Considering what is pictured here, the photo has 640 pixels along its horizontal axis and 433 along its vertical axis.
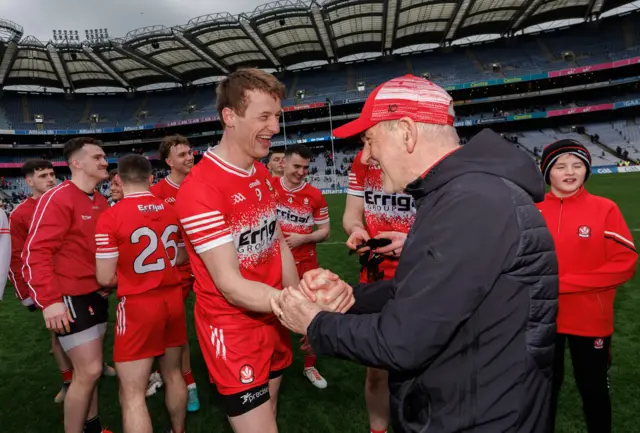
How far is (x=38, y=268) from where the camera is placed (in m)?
3.15

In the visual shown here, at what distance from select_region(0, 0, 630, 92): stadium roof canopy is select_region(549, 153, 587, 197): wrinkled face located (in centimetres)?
3447

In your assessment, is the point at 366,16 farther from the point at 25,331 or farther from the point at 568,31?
the point at 25,331

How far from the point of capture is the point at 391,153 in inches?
62.7

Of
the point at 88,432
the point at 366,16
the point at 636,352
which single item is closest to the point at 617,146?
the point at 366,16

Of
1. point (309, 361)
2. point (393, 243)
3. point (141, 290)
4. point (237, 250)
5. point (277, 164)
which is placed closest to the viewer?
point (237, 250)

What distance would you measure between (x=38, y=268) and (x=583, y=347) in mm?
4175

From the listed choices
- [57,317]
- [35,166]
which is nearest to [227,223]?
[57,317]

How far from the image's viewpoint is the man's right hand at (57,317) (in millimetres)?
3100

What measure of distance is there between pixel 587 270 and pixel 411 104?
2.20 m

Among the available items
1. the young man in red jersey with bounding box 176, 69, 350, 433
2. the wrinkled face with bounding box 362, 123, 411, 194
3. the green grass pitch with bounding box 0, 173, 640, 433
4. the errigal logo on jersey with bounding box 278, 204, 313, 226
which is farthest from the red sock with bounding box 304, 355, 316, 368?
the wrinkled face with bounding box 362, 123, 411, 194

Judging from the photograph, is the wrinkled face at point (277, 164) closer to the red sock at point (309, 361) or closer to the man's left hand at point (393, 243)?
the red sock at point (309, 361)

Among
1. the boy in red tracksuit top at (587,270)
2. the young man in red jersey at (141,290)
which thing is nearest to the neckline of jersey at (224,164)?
Answer: the young man in red jersey at (141,290)

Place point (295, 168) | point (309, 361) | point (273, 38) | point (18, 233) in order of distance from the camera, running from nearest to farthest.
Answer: point (309, 361)
point (295, 168)
point (18, 233)
point (273, 38)

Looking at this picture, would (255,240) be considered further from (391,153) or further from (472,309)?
(472,309)
